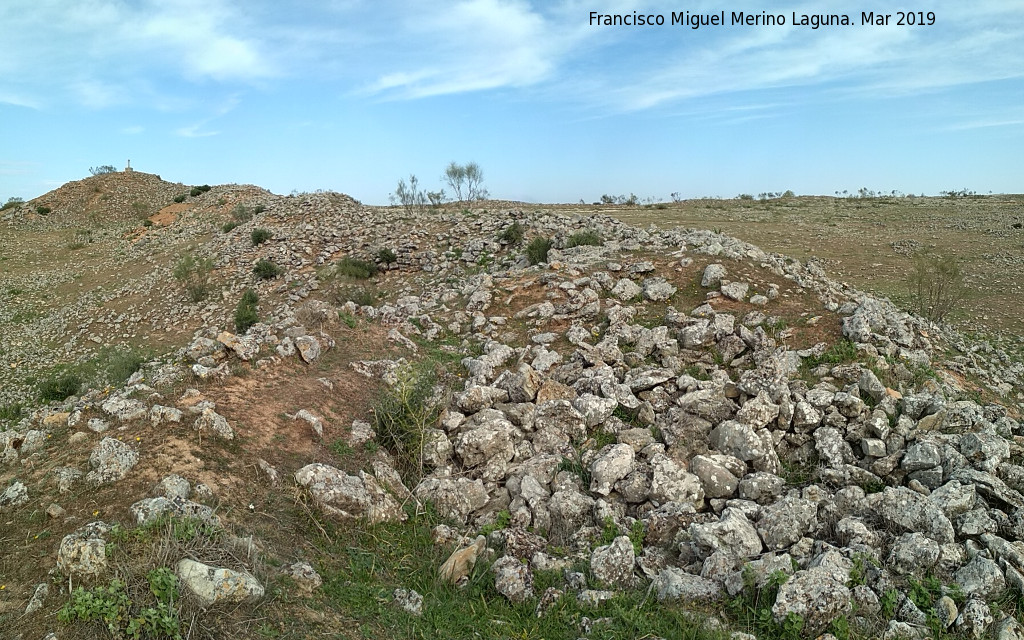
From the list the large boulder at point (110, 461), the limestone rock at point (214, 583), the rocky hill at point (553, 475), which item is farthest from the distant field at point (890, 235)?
the large boulder at point (110, 461)

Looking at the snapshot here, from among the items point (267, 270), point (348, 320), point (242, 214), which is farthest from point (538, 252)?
point (242, 214)

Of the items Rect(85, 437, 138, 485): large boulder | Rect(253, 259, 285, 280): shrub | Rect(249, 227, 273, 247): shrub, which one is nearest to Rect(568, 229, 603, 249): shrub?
Rect(253, 259, 285, 280): shrub

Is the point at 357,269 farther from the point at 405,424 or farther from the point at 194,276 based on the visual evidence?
the point at 405,424

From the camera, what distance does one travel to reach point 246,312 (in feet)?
47.3

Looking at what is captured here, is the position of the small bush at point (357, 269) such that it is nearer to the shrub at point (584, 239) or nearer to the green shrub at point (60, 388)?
the shrub at point (584, 239)

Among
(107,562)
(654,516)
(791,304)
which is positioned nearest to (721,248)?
(791,304)

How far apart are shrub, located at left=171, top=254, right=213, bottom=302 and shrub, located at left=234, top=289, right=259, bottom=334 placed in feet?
5.04

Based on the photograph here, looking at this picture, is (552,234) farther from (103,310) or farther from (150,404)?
(103,310)

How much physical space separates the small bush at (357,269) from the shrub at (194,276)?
437 centimetres

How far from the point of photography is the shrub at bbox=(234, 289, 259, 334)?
544 inches

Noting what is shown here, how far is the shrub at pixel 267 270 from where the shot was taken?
1737 cm

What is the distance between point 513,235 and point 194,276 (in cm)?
1077

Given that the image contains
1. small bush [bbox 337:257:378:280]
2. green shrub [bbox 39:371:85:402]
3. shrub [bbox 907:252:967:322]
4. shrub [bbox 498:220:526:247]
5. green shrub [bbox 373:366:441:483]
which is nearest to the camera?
green shrub [bbox 373:366:441:483]

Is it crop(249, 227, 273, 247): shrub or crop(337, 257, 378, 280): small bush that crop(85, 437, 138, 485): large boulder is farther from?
crop(249, 227, 273, 247): shrub
